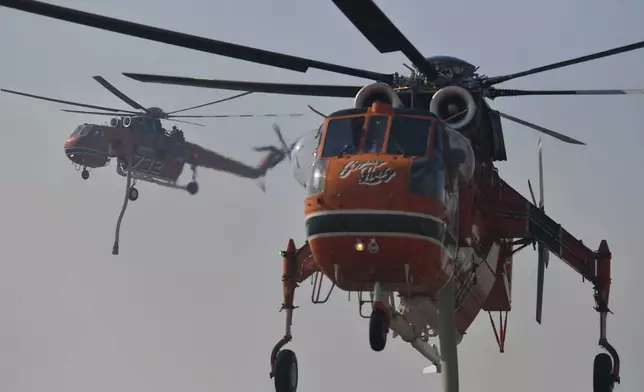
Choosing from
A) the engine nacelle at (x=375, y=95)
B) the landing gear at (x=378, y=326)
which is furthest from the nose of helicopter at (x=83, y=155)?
the landing gear at (x=378, y=326)

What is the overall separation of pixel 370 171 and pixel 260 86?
4453 millimetres

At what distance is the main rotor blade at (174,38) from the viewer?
44.4 feet

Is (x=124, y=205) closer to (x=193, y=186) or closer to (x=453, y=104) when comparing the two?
(x=193, y=186)

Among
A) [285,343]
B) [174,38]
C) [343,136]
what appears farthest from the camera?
[285,343]

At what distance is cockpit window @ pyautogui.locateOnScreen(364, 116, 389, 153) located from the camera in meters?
16.8

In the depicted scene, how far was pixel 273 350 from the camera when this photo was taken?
1970 centimetres

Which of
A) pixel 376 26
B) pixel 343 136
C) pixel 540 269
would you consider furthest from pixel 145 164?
pixel 376 26

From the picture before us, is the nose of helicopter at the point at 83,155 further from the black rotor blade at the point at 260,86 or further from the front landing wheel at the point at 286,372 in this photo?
the front landing wheel at the point at 286,372

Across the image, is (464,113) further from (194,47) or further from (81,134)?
(81,134)

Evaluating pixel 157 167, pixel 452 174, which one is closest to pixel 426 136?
pixel 452 174

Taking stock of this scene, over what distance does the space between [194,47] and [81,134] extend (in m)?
45.8

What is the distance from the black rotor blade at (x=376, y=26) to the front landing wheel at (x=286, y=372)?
576cm

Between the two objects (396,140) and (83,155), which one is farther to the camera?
(83,155)

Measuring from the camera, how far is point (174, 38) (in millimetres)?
15086
